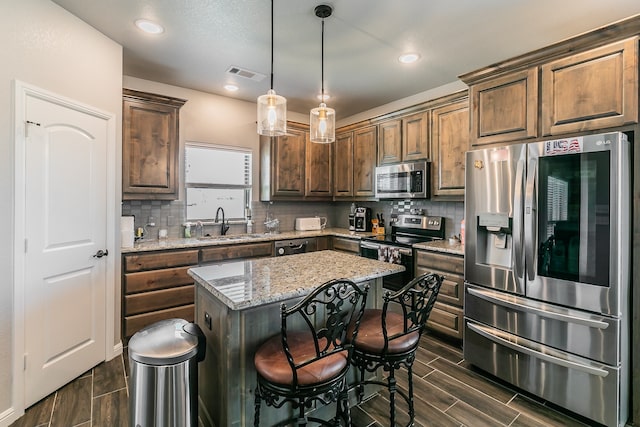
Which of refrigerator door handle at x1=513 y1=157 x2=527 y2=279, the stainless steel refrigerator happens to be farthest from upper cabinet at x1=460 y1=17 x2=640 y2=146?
refrigerator door handle at x1=513 y1=157 x2=527 y2=279

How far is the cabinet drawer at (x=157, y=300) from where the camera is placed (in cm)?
299

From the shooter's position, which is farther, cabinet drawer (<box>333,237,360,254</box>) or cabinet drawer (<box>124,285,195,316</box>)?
cabinet drawer (<box>333,237,360,254</box>)

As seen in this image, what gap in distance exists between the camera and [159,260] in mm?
3154

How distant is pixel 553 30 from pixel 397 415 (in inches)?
124

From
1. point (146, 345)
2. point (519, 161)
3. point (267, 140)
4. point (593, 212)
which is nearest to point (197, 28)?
point (267, 140)

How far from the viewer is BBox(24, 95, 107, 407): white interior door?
2146 mm

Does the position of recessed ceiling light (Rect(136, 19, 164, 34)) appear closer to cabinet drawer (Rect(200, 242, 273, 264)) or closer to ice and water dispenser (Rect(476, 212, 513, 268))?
cabinet drawer (Rect(200, 242, 273, 264))

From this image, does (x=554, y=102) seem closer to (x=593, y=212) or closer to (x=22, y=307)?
(x=593, y=212)

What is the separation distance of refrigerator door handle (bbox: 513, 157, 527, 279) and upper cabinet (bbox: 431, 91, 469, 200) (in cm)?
104

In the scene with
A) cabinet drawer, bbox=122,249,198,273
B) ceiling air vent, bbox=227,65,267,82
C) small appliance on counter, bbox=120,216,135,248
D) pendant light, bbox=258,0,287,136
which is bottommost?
cabinet drawer, bbox=122,249,198,273

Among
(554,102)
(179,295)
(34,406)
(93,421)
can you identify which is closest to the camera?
(93,421)

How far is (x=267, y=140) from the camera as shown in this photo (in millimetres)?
4375

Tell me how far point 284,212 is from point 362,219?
4.00ft

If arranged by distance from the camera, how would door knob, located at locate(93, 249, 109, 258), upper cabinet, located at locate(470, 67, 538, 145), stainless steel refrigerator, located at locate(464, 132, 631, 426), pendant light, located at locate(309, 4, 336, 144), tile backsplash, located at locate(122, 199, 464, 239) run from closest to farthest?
stainless steel refrigerator, located at locate(464, 132, 631, 426) → pendant light, located at locate(309, 4, 336, 144) → upper cabinet, located at locate(470, 67, 538, 145) → door knob, located at locate(93, 249, 109, 258) → tile backsplash, located at locate(122, 199, 464, 239)
